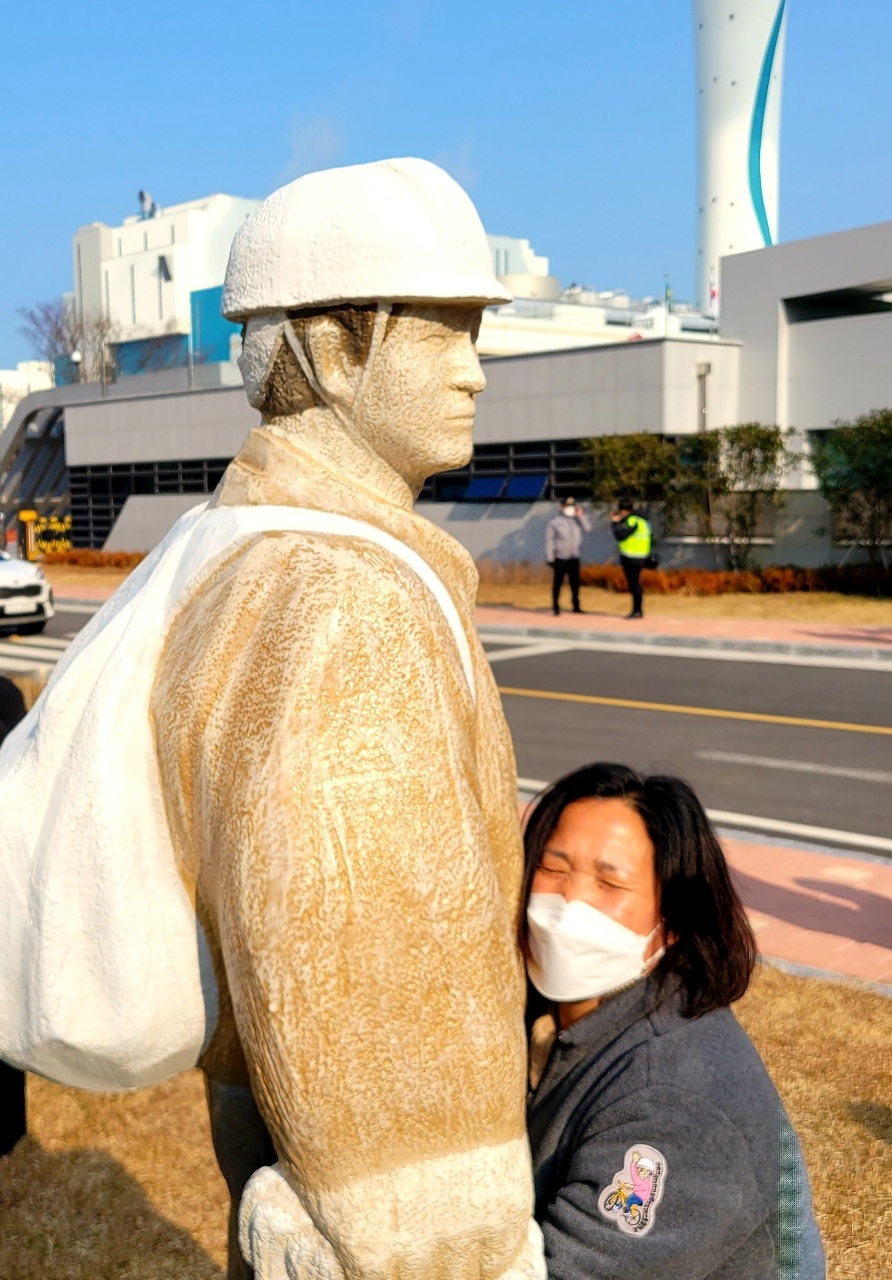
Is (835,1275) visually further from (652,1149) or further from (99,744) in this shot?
(99,744)

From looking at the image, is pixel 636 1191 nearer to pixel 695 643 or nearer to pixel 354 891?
pixel 354 891

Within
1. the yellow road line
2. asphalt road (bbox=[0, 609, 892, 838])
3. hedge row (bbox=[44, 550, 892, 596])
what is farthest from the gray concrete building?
the yellow road line

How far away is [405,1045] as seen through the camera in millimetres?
1182

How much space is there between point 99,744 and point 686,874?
0.89m

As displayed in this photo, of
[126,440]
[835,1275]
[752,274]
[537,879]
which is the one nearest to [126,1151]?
[835,1275]

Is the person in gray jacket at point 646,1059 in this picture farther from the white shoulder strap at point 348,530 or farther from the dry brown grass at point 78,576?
the dry brown grass at point 78,576

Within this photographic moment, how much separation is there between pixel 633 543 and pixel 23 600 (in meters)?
8.54

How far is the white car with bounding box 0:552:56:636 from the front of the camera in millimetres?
17656

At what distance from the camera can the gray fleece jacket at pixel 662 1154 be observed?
1536 millimetres

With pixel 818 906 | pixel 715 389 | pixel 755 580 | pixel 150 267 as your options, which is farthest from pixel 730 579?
pixel 150 267

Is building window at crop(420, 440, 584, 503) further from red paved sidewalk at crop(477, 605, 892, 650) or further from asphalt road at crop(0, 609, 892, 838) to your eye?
asphalt road at crop(0, 609, 892, 838)

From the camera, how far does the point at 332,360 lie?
A: 4.91 feet

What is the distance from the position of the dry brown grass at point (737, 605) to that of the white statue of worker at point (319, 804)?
1567 centimetres

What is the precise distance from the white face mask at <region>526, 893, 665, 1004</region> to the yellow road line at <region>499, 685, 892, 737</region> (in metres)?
8.78
